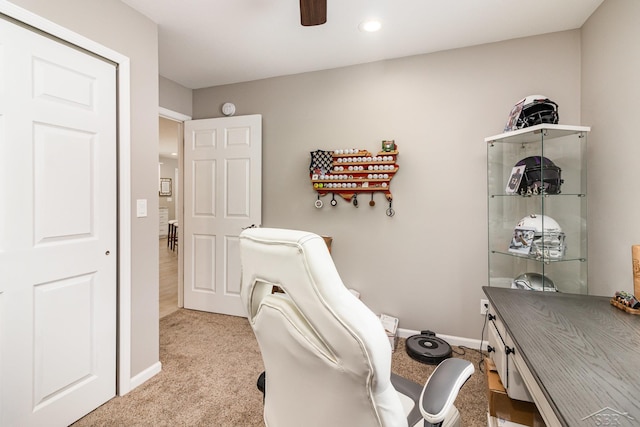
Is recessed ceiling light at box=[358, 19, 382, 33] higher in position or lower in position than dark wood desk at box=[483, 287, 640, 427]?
higher

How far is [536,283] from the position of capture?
198 cm

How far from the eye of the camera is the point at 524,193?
2.02 meters

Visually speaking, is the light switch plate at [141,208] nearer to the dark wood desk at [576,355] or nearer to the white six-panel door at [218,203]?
the white six-panel door at [218,203]

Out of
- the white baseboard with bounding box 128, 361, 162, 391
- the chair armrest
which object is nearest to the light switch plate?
the white baseboard with bounding box 128, 361, 162, 391

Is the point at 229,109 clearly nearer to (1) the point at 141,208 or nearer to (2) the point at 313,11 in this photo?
(1) the point at 141,208

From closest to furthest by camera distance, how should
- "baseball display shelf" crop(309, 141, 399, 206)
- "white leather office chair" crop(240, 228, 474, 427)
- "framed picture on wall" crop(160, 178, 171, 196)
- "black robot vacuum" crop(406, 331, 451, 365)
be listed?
"white leather office chair" crop(240, 228, 474, 427), "black robot vacuum" crop(406, 331, 451, 365), "baseball display shelf" crop(309, 141, 399, 206), "framed picture on wall" crop(160, 178, 171, 196)

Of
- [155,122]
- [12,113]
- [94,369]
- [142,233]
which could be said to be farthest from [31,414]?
[155,122]

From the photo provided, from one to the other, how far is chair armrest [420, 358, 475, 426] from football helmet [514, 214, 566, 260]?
1365 mm

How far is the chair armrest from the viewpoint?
2.59 feet

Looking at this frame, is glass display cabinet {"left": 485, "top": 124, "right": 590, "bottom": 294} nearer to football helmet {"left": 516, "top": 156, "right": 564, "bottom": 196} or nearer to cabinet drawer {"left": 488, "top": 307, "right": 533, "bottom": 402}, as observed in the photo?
football helmet {"left": 516, "top": 156, "right": 564, "bottom": 196}

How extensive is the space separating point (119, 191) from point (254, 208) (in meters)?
1.34

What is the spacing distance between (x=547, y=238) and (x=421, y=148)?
1187 mm

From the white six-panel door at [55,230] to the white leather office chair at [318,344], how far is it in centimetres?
138

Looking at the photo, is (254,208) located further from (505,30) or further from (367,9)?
(505,30)
